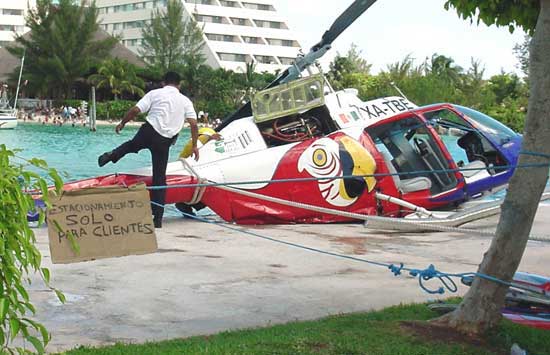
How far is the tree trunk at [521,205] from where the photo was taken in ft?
20.0

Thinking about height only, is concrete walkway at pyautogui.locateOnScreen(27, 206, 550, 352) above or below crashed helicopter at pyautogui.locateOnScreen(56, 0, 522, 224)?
below

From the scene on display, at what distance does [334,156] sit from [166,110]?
8.59 ft

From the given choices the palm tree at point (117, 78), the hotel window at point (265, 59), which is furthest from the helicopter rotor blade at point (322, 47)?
the hotel window at point (265, 59)

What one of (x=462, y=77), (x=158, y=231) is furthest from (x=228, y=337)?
(x=462, y=77)

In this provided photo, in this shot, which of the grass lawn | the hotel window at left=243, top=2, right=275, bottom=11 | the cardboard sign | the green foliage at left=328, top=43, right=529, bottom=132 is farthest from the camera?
the hotel window at left=243, top=2, right=275, bottom=11

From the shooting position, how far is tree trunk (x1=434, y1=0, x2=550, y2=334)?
20.0 feet

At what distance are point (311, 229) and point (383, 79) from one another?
71649 millimetres

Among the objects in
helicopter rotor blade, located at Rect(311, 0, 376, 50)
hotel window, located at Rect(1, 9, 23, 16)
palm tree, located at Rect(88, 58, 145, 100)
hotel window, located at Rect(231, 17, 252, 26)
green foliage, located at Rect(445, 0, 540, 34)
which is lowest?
green foliage, located at Rect(445, 0, 540, 34)

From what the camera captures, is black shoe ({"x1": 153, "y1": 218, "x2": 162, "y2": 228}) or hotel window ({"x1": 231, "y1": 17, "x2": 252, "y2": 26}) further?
hotel window ({"x1": 231, "y1": 17, "x2": 252, "y2": 26})

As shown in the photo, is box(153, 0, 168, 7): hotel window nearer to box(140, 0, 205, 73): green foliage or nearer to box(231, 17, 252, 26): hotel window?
box(231, 17, 252, 26): hotel window

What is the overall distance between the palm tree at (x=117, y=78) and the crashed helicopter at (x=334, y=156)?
66.7m

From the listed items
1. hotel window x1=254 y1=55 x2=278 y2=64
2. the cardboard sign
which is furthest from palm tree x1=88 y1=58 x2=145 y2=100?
the cardboard sign

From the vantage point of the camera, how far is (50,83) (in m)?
81.0

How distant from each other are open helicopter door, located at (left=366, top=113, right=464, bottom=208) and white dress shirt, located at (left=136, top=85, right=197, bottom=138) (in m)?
3.04
